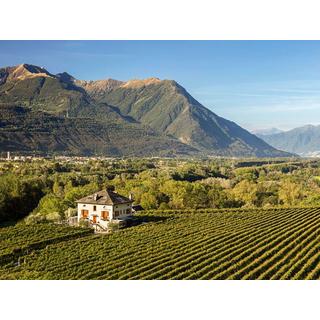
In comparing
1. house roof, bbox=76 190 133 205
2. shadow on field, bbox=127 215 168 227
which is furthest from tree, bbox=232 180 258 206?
house roof, bbox=76 190 133 205

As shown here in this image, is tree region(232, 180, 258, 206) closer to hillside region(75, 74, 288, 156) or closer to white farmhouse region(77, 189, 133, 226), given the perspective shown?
white farmhouse region(77, 189, 133, 226)

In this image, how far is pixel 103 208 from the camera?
15328 mm

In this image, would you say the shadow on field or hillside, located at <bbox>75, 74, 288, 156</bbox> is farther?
hillside, located at <bbox>75, 74, 288, 156</bbox>

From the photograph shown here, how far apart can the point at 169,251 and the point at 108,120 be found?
85.9 meters

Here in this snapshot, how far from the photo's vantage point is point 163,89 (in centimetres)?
17412

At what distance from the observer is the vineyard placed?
962cm

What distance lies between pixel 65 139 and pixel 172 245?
134ft

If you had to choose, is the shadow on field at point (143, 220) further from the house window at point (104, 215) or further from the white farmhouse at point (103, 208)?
the house window at point (104, 215)

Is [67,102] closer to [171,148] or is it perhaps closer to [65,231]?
[171,148]

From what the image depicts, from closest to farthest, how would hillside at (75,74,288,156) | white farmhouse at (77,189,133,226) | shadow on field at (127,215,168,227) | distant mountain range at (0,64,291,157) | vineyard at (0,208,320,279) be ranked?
vineyard at (0,208,320,279), white farmhouse at (77,189,133,226), shadow on field at (127,215,168,227), distant mountain range at (0,64,291,157), hillside at (75,74,288,156)

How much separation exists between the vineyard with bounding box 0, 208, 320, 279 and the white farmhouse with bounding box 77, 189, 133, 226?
0.83m

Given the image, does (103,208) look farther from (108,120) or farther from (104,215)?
(108,120)

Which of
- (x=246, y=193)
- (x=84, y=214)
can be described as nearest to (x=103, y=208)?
(x=84, y=214)

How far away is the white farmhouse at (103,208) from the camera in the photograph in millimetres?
15266
